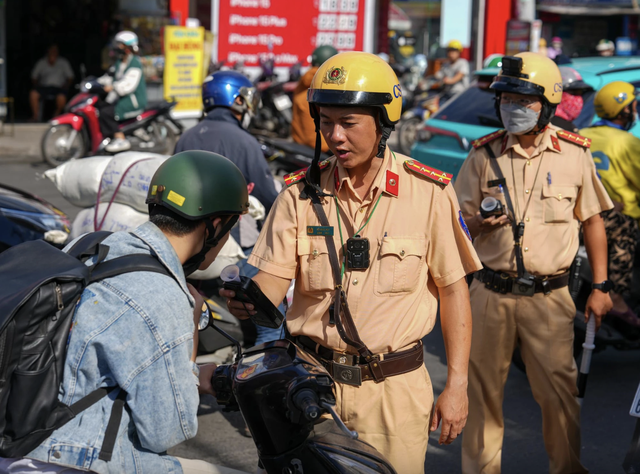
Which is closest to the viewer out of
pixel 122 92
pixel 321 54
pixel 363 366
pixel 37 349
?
pixel 37 349

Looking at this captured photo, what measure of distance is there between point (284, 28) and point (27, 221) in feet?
43.6

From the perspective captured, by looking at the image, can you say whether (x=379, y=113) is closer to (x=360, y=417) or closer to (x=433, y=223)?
(x=433, y=223)

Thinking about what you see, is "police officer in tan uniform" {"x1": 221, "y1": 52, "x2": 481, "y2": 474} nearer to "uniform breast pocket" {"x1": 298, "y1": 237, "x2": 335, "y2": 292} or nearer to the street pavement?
"uniform breast pocket" {"x1": 298, "y1": 237, "x2": 335, "y2": 292}

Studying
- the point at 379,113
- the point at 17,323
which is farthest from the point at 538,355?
the point at 17,323

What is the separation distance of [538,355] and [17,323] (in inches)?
104

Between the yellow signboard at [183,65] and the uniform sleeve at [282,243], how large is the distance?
450 inches

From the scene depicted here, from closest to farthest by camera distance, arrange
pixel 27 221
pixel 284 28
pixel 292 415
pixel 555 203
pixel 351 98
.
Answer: pixel 292 415
pixel 351 98
pixel 555 203
pixel 27 221
pixel 284 28

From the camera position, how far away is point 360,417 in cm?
268

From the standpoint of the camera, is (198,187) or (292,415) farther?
(198,187)

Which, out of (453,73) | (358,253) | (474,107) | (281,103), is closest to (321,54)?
(474,107)

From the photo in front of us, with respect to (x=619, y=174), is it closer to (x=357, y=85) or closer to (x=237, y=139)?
(x=237, y=139)

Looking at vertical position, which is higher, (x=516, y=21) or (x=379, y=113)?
(x=516, y=21)

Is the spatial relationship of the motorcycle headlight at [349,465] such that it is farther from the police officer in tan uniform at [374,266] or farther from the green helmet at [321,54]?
the green helmet at [321,54]

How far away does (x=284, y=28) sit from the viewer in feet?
58.7
